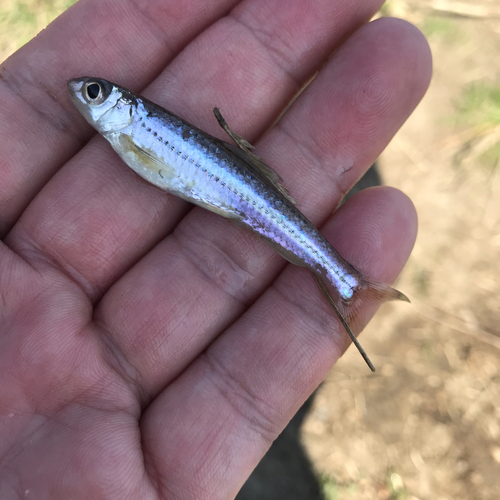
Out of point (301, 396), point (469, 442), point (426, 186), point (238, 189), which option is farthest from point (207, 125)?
point (469, 442)

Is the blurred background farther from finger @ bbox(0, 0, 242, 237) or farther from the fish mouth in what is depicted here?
the fish mouth

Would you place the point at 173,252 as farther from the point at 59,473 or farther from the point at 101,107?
the point at 59,473

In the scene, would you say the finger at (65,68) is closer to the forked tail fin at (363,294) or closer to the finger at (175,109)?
the finger at (175,109)

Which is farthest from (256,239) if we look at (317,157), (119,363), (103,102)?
(103,102)

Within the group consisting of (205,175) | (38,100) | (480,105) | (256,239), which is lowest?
(480,105)

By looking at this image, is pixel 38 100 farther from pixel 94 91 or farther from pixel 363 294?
pixel 363 294
